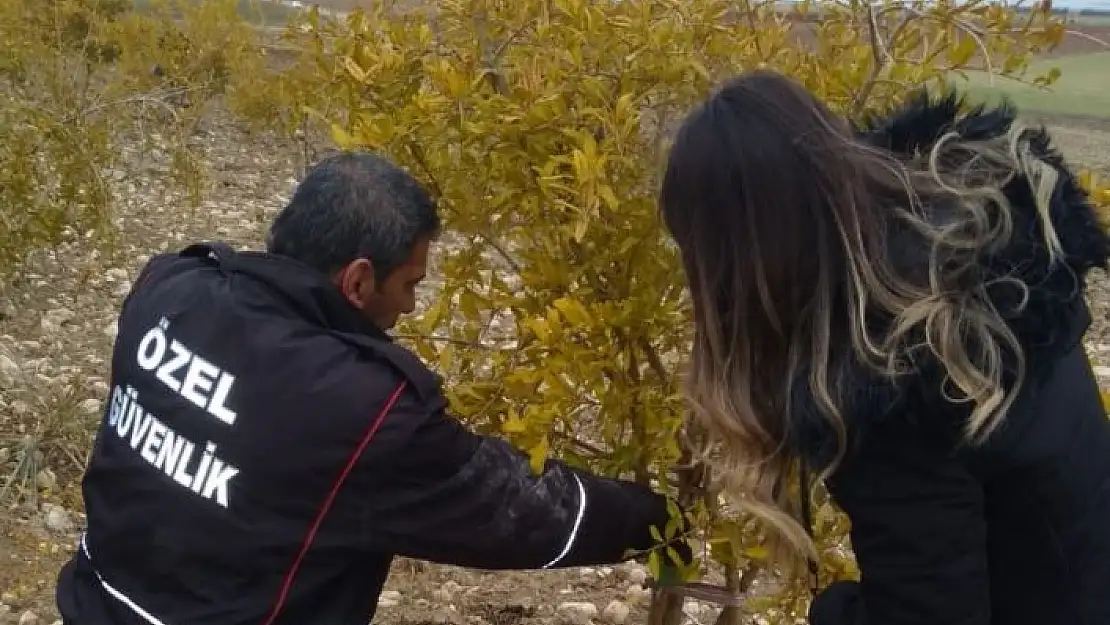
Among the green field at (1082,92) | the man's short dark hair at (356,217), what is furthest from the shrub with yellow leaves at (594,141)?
the green field at (1082,92)

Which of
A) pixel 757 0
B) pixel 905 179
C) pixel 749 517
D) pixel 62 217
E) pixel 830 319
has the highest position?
pixel 757 0

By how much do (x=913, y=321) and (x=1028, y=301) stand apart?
15 cm

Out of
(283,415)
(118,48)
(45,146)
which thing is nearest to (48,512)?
(45,146)

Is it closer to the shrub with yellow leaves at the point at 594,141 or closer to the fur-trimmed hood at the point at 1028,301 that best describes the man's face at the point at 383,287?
the shrub with yellow leaves at the point at 594,141

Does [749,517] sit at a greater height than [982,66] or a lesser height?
lesser

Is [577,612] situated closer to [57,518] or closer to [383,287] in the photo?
[57,518]

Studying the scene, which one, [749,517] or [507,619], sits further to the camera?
[507,619]

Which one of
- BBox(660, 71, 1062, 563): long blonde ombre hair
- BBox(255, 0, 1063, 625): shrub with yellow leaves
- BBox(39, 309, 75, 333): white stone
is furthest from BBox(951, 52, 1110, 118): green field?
BBox(660, 71, 1062, 563): long blonde ombre hair

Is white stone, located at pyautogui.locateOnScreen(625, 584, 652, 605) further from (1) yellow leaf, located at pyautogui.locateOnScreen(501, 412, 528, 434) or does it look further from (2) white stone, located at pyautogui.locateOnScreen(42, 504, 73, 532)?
(1) yellow leaf, located at pyautogui.locateOnScreen(501, 412, 528, 434)

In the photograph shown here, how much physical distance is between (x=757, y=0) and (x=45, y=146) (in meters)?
3.70

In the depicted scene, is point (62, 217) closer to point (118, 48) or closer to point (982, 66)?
point (982, 66)

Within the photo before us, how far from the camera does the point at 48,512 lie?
4.55m

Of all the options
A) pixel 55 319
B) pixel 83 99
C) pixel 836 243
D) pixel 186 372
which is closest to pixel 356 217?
pixel 186 372

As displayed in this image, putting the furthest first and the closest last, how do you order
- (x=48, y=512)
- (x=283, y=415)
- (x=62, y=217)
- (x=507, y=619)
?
(x=62, y=217)
(x=48, y=512)
(x=507, y=619)
(x=283, y=415)
